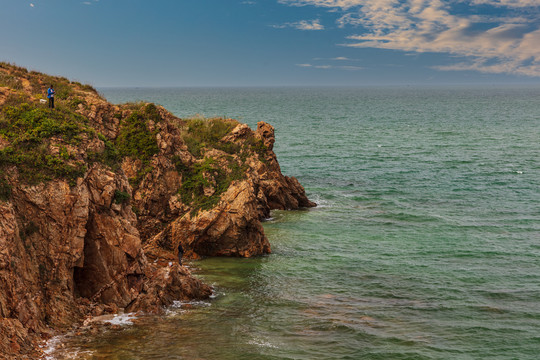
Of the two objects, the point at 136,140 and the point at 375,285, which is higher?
the point at 136,140

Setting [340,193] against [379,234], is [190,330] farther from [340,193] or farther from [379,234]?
[340,193]

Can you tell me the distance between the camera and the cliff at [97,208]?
2253 cm

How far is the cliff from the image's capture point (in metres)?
22.5

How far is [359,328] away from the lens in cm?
2502

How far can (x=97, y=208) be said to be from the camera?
2586 cm

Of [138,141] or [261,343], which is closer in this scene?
[261,343]

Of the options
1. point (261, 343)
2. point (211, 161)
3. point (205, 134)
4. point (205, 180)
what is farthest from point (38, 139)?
point (205, 134)

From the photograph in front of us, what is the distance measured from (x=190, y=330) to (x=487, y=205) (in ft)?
121

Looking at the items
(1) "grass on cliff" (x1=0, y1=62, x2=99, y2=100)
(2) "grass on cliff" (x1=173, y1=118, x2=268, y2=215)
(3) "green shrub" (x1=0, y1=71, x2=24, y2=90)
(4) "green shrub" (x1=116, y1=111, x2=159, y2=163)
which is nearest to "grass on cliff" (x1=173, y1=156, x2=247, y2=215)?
(2) "grass on cliff" (x1=173, y1=118, x2=268, y2=215)

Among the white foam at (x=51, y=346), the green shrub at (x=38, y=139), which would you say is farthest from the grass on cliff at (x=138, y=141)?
the white foam at (x=51, y=346)

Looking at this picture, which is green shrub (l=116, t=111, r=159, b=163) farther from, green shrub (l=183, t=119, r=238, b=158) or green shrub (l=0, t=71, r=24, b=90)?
green shrub (l=0, t=71, r=24, b=90)

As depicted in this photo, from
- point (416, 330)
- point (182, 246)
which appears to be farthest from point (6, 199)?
point (416, 330)

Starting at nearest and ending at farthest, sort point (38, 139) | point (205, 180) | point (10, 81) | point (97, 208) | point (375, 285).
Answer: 1. point (97, 208)
2. point (38, 139)
3. point (375, 285)
4. point (10, 81)
5. point (205, 180)

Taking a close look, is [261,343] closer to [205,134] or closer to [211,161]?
[211,161]
